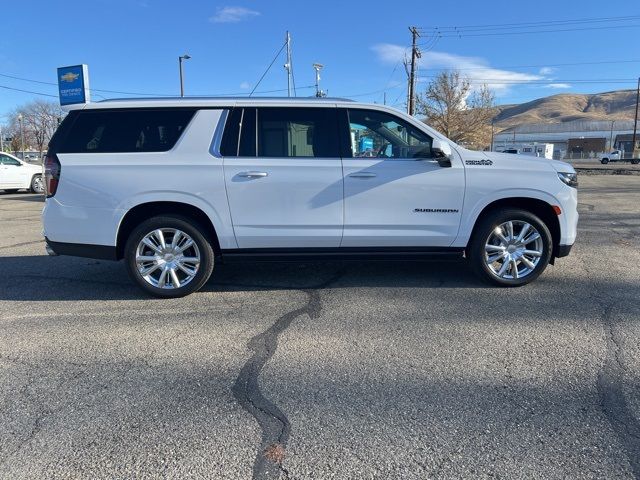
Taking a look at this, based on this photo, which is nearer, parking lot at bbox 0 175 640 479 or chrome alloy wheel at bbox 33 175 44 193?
parking lot at bbox 0 175 640 479

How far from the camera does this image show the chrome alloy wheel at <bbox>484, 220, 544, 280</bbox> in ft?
17.2

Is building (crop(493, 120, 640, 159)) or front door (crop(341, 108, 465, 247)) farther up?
building (crop(493, 120, 640, 159))

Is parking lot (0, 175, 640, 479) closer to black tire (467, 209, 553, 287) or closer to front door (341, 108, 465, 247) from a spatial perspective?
black tire (467, 209, 553, 287)

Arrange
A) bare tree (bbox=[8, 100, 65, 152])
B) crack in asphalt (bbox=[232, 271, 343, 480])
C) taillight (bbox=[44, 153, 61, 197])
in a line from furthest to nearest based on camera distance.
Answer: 1. bare tree (bbox=[8, 100, 65, 152])
2. taillight (bbox=[44, 153, 61, 197])
3. crack in asphalt (bbox=[232, 271, 343, 480])

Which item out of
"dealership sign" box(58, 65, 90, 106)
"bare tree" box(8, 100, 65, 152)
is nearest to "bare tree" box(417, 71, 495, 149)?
"dealership sign" box(58, 65, 90, 106)

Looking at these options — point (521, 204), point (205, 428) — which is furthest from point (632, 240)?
point (205, 428)

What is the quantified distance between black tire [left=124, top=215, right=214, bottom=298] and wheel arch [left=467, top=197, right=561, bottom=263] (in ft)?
9.18

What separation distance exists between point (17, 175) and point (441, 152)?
57.8 ft

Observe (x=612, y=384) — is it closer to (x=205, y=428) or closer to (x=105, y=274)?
(x=205, y=428)

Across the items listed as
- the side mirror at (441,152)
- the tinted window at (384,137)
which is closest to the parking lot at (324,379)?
the side mirror at (441,152)

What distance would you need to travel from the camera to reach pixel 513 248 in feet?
17.3

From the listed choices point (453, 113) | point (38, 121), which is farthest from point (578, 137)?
point (38, 121)

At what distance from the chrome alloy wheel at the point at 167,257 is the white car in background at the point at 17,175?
47.6ft

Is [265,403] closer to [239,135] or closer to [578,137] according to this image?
[239,135]
